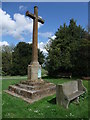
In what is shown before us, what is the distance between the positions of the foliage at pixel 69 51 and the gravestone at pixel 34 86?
914 cm

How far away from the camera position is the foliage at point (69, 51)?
17.5 meters

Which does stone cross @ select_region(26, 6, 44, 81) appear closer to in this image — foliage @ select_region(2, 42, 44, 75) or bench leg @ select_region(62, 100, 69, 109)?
bench leg @ select_region(62, 100, 69, 109)

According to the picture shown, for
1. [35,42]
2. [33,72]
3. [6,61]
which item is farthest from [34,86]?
[6,61]

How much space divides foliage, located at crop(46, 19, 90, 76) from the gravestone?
9.14 meters

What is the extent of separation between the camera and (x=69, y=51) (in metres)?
18.5

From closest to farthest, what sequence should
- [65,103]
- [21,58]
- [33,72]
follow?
[65,103], [33,72], [21,58]

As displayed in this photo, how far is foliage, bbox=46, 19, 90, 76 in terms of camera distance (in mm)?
17531

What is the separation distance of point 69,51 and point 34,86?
12.3 meters

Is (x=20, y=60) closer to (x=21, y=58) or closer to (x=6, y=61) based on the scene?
(x=21, y=58)

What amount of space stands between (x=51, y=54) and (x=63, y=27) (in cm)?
588

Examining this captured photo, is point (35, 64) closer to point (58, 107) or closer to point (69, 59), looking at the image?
point (58, 107)

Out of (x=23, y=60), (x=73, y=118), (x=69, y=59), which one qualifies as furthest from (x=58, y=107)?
(x=23, y=60)

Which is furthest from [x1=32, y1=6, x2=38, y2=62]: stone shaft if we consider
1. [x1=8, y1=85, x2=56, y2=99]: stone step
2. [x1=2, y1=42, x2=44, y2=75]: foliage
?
[x1=2, y1=42, x2=44, y2=75]: foliage

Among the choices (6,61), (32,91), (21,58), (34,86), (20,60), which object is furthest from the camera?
(6,61)
